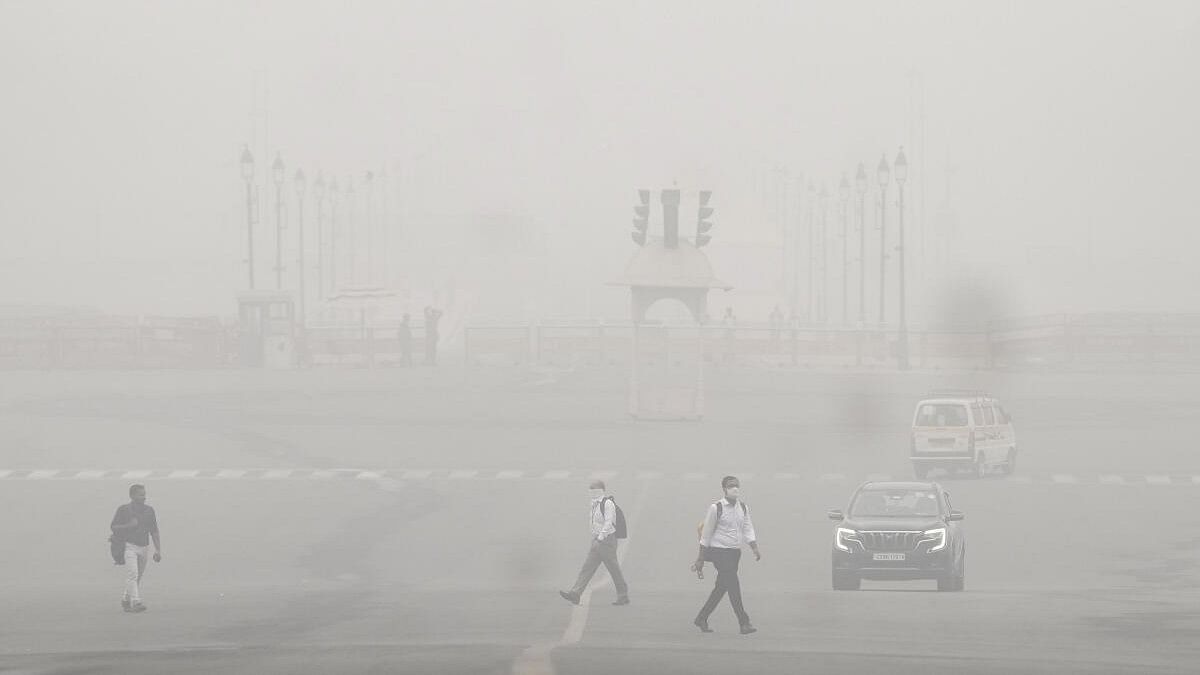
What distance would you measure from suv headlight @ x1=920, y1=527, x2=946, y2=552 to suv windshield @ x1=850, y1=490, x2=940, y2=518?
2.06 ft

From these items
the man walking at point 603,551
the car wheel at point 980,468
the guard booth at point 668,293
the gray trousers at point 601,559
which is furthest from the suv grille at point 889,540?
the guard booth at point 668,293

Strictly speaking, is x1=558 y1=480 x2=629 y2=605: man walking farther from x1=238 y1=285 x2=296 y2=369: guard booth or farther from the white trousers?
x1=238 y1=285 x2=296 y2=369: guard booth

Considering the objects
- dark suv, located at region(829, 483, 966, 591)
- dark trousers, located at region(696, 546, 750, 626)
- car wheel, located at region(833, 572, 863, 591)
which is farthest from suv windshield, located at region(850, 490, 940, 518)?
dark trousers, located at region(696, 546, 750, 626)

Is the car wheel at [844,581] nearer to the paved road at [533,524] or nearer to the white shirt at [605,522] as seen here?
the paved road at [533,524]

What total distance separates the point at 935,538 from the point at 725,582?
6.01 meters

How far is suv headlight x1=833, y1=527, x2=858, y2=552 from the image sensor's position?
2662cm

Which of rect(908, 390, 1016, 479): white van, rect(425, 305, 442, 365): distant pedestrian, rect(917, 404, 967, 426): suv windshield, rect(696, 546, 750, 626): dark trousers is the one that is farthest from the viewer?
rect(425, 305, 442, 365): distant pedestrian

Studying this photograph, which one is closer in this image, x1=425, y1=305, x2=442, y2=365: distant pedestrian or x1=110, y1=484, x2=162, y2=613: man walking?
x1=110, y1=484, x2=162, y2=613: man walking

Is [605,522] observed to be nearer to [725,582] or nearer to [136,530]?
[725,582]

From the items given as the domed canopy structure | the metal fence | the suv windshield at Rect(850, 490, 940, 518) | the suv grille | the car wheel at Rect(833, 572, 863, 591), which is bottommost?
the car wheel at Rect(833, 572, 863, 591)

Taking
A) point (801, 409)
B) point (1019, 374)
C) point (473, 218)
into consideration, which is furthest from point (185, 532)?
point (473, 218)

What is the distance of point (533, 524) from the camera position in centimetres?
3556

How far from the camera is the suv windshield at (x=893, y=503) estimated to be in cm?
2717

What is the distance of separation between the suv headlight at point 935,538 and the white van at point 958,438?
1570cm
